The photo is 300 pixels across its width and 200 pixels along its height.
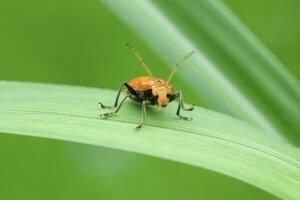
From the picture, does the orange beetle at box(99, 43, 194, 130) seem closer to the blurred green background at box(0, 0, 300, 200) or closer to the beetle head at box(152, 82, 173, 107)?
the beetle head at box(152, 82, 173, 107)

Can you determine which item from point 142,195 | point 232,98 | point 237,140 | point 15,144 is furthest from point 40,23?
point 237,140

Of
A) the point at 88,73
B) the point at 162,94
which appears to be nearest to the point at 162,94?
the point at 162,94

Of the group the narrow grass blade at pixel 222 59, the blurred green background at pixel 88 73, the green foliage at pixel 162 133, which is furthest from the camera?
the blurred green background at pixel 88 73

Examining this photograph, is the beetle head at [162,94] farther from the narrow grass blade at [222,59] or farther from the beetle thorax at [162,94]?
the narrow grass blade at [222,59]

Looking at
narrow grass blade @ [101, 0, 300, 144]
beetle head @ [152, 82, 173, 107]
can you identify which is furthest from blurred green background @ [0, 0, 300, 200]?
beetle head @ [152, 82, 173, 107]

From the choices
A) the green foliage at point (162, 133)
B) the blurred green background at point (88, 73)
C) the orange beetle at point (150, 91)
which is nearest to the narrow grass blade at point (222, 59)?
the orange beetle at point (150, 91)

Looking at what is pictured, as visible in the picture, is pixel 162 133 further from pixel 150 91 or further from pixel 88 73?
pixel 88 73
